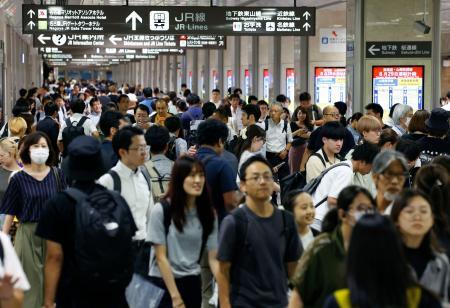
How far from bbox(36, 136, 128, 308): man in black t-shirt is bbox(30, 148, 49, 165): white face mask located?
6.34 feet

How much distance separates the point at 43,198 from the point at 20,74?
2938 centimetres

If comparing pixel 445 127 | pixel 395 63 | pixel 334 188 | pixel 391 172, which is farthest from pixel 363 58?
pixel 391 172

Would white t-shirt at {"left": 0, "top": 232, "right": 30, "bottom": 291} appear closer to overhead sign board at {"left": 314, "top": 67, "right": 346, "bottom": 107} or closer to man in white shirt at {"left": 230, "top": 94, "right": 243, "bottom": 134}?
man in white shirt at {"left": 230, "top": 94, "right": 243, "bottom": 134}

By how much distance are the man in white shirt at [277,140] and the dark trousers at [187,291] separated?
758cm

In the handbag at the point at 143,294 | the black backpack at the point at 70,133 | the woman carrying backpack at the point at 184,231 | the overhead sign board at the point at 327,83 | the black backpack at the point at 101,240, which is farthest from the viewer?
the overhead sign board at the point at 327,83

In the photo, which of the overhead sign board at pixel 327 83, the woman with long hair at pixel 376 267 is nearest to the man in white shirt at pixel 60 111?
Answer: the overhead sign board at pixel 327 83

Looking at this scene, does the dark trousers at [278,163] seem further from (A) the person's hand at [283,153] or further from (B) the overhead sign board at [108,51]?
(B) the overhead sign board at [108,51]

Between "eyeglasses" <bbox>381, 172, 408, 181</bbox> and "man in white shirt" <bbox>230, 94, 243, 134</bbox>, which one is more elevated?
"man in white shirt" <bbox>230, 94, 243, 134</bbox>

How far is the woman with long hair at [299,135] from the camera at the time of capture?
1255 centimetres

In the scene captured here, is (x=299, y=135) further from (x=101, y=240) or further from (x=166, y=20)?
(x=101, y=240)

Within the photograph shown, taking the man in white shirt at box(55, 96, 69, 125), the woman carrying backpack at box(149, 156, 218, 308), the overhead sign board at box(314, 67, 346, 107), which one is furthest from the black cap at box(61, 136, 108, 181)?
the overhead sign board at box(314, 67, 346, 107)

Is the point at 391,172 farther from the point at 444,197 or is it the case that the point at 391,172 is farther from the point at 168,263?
the point at 168,263

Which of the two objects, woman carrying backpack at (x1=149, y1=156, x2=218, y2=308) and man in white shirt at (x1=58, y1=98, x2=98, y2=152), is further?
man in white shirt at (x1=58, y1=98, x2=98, y2=152)

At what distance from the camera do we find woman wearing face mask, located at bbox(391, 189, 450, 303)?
4.36m
